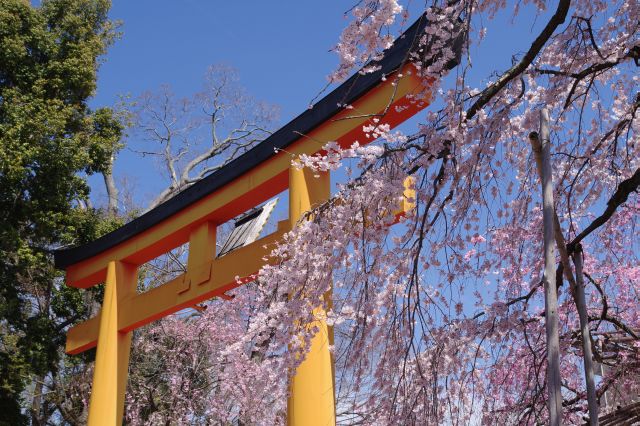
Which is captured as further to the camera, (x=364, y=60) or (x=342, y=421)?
(x=342, y=421)

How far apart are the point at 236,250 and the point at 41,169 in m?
4.53

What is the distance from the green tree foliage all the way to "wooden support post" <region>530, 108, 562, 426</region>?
7.20 m

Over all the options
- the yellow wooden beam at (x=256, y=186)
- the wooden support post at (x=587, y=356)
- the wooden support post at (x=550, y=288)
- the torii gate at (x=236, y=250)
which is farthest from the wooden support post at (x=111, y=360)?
the wooden support post at (x=550, y=288)

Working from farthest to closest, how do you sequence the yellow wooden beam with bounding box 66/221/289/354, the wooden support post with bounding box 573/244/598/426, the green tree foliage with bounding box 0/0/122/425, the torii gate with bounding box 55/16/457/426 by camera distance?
1. the green tree foliage with bounding box 0/0/122/425
2. the yellow wooden beam with bounding box 66/221/289/354
3. the torii gate with bounding box 55/16/457/426
4. the wooden support post with bounding box 573/244/598/426

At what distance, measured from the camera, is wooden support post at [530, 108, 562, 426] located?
5.29 feet

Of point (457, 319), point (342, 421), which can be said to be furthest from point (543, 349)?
point (342, 421)

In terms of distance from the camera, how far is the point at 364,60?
3.10m

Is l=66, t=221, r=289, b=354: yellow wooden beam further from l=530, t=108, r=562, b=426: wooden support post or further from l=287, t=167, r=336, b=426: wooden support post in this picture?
l=530, t=108, r=562, b=426: wooden support post

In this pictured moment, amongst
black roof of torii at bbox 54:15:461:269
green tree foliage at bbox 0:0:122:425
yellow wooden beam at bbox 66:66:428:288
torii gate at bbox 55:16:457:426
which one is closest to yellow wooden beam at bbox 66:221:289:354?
torii gate at bbox 55:16:457:426

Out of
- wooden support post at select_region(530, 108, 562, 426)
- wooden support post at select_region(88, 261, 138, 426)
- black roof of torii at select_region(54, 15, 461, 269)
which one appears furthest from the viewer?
wooden support post at select_region(88, 261, 138, 426)

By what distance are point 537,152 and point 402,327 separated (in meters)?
1.14

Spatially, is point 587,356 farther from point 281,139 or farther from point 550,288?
point 281,139

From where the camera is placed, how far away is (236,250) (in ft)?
15.6

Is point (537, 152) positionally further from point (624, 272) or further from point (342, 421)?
point (342, 421)
